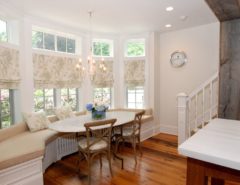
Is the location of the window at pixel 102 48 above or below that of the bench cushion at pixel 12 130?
above

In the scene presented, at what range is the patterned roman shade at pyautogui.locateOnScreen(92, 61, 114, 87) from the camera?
458 cm

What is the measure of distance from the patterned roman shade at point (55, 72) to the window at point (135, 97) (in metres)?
1.48

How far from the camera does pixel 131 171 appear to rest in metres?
2.83

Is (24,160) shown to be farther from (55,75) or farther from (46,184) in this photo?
(55,75)

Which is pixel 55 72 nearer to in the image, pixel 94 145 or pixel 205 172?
pixel 94 145

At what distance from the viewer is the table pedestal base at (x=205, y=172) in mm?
920

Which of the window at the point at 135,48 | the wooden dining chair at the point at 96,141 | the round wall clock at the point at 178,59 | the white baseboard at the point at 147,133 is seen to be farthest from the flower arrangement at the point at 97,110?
the round wall clock at the point at 178,59

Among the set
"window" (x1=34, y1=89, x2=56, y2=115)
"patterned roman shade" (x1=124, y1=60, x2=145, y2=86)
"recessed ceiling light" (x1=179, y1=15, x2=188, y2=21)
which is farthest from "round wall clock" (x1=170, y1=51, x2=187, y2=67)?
"window" (x1=34, y1=89, x2=56, y2=115)

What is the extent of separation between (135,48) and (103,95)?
160cm

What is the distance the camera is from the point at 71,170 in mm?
2891

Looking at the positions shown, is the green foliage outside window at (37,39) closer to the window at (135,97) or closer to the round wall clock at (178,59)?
the window at (135,97)

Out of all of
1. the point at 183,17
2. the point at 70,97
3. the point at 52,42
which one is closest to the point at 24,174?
the point at 70,97

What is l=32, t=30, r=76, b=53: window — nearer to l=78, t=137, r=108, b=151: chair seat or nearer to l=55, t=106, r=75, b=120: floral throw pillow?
l=55, t=106, r=75, b=120: floral throw pillow

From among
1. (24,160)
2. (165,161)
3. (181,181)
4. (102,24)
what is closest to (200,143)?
(181,181)
